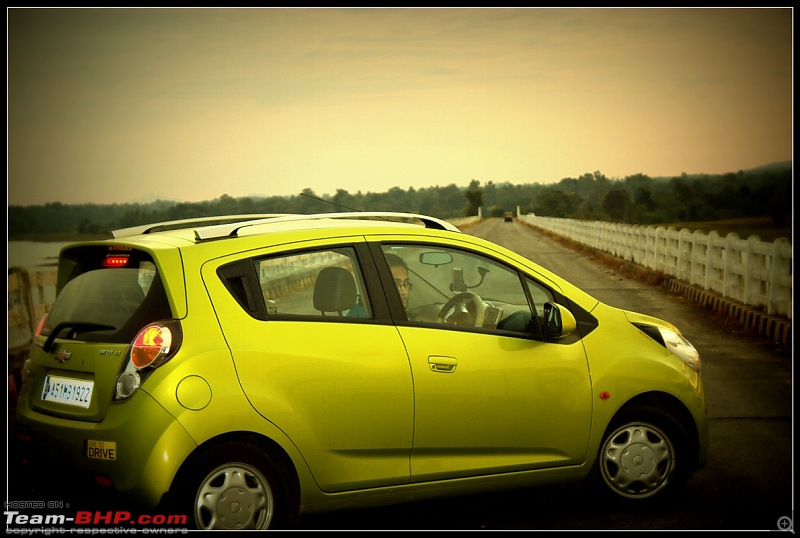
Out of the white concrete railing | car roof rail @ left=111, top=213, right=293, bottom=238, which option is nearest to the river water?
car roof rail @ left=111, top=213, right=293, bottom=238

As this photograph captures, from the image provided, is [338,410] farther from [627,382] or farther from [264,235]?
[627,382]

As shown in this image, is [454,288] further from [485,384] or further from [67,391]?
[67,391]

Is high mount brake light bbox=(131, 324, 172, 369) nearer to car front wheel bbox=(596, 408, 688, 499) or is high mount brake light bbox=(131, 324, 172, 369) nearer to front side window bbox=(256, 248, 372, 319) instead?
front side window bbox=(256, 248, 372, 319)

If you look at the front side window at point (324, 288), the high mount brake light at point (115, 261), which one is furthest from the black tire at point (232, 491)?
the high mount brake light at point (115, 261)

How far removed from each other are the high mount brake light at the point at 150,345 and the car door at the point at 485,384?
1.16 metres

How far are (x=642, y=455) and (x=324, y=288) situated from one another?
2000mm

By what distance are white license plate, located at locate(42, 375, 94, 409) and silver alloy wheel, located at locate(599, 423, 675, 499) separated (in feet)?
8.88

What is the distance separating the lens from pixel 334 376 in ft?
15.0

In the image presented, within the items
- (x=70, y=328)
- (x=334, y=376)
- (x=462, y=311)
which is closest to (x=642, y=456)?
(x=462, y=311)

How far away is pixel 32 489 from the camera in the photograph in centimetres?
565

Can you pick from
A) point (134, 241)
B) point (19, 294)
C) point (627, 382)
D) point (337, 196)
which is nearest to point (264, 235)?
point (134, 241)

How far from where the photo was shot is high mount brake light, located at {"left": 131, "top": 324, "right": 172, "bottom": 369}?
4.27 meters

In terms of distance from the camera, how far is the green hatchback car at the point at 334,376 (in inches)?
169

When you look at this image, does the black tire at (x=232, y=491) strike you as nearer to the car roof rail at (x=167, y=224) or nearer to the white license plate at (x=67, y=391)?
the white license plate at (x=67, y=391)
